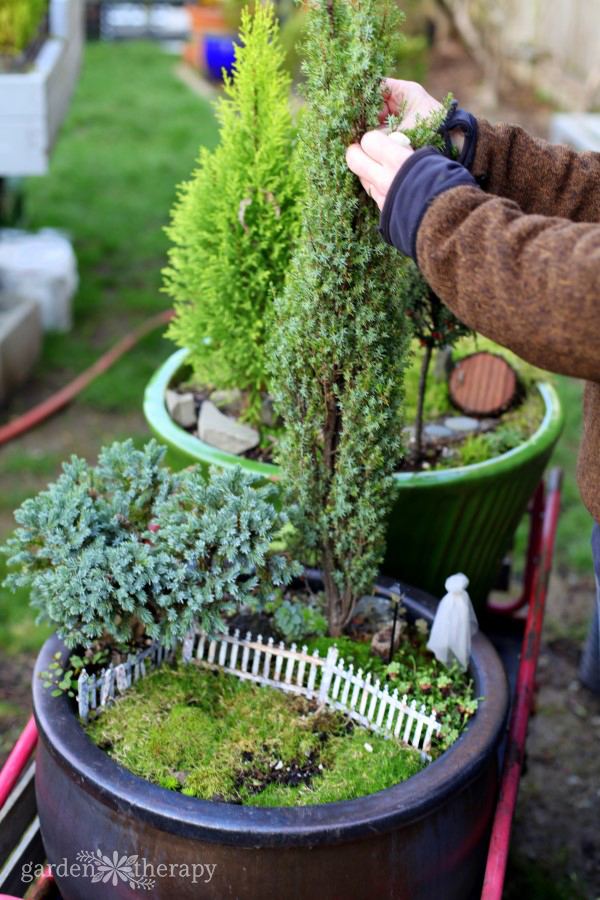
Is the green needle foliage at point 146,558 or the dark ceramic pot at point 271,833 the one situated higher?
the green needle foliage at point 146,558

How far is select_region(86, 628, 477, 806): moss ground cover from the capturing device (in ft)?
6.03

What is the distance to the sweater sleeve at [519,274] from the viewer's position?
1.40 m

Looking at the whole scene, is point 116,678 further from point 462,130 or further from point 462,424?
point 462,424

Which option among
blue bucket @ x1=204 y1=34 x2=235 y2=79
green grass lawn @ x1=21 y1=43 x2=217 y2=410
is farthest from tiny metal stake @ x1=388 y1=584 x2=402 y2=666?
blue bucket @ x1=204 y1=34 x2=235 y2=79

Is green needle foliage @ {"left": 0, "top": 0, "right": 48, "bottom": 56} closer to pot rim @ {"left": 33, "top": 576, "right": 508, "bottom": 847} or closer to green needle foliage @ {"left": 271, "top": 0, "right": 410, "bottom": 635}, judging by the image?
green needle foliage @ {"left": 271, "top": 0, "right": 410, "bottom": 635}

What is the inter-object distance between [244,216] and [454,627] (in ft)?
4.13

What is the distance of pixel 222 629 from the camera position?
2.03m

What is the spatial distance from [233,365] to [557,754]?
1.80m

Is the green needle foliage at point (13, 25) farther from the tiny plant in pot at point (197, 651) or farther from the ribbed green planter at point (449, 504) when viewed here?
the tiny plant in pot at point (197, 651)

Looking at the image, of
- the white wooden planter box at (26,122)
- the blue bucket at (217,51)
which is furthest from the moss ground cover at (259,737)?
the blue bucket at (217,51)

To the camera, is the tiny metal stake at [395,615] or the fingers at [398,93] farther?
the tiny metal stake at [395,615]

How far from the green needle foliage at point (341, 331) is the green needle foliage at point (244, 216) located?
1.46ft

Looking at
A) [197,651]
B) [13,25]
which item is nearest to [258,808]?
[197,651]

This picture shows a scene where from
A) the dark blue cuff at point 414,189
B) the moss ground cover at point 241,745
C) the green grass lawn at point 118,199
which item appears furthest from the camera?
the green grass lawn at point 118,199
